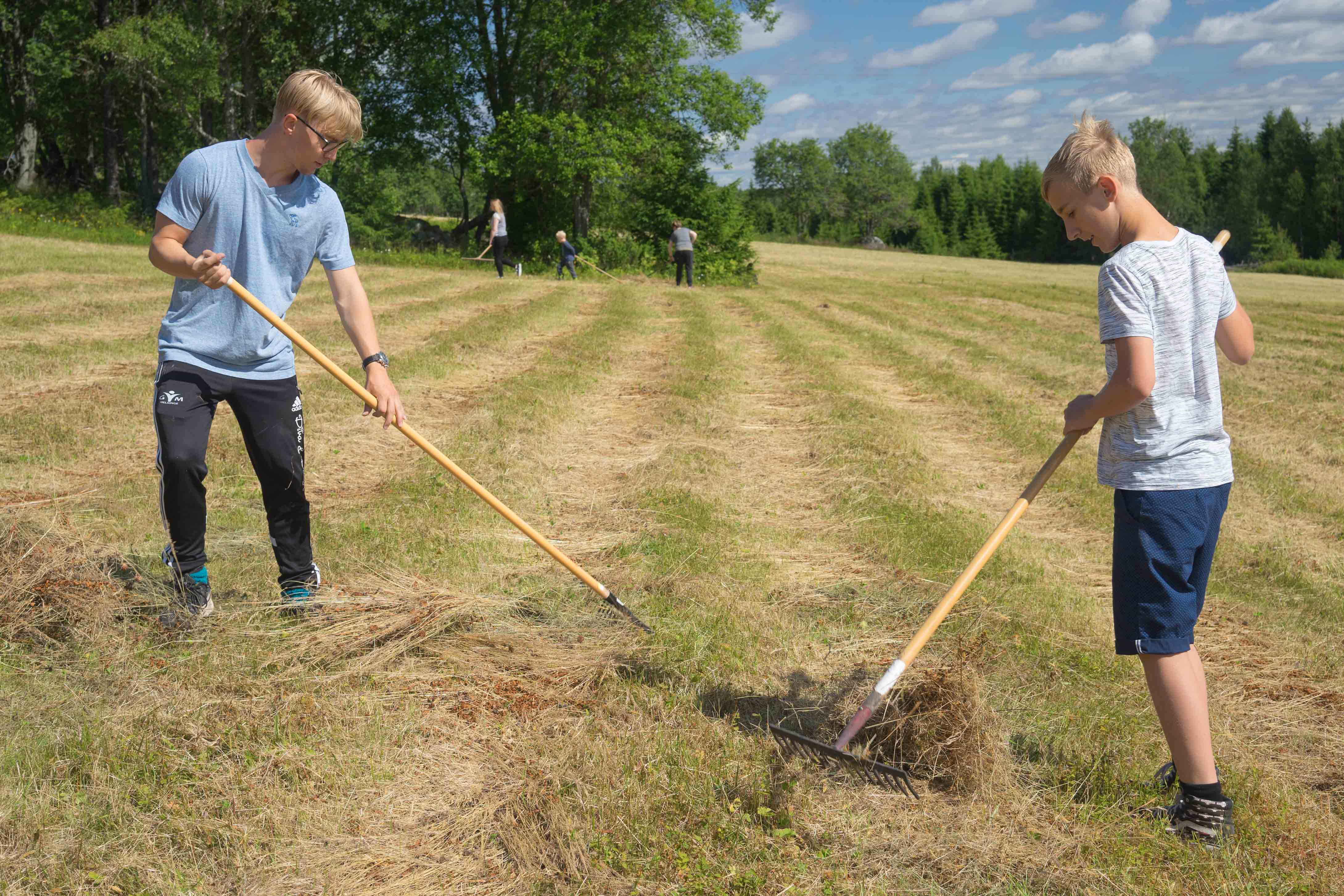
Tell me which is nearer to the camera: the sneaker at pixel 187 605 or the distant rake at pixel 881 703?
the distant rake at pixel 881 703

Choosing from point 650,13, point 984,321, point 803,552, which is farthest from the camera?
point 650,13

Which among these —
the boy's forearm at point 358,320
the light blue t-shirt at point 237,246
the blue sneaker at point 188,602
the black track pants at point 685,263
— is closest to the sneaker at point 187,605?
the blue sneaker at point 188,602

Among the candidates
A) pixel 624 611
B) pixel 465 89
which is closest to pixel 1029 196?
pixel 465 89

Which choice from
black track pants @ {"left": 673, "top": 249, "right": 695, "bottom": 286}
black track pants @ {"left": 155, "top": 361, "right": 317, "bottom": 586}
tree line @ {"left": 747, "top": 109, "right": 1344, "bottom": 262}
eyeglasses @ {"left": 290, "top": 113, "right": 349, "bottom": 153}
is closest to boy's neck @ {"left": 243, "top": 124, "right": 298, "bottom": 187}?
eyeglasses @ {"left": 290, "top": 113, "right": 349, "bottom": 153}

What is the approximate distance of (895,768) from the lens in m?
3.08

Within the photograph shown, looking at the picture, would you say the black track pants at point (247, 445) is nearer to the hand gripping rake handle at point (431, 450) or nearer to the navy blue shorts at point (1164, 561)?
the hand gripping rake handle at point (431, 450)

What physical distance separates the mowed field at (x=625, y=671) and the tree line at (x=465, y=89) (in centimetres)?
2067

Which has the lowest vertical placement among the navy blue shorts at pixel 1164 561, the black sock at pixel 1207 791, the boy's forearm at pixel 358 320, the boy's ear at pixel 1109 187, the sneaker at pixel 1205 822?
the sneaker at pixel 1205 822

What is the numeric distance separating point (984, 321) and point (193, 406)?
55.1ft

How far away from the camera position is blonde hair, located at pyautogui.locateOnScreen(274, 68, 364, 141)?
142 inches

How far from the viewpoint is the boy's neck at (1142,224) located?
9.51 feet

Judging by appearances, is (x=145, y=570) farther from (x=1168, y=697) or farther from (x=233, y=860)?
(x=1168, y=697)

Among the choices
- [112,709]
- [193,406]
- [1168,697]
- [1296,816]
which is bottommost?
[1296,816]

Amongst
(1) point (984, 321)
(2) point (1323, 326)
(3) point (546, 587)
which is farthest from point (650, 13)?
(3) point (546, 587)
